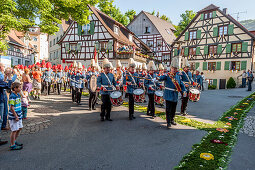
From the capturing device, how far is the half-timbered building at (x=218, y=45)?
80.4 feet

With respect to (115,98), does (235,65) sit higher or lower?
higher

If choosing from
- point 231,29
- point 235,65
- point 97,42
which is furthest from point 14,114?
point 231,29

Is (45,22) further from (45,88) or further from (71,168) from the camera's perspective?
(71,168)

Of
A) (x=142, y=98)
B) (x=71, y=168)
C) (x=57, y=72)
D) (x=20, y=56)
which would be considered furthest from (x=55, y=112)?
(x=20, y=56)

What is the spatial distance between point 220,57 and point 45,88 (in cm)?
2399

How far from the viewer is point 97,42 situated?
2836 cm

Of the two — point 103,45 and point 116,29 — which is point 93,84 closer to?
point 103,45

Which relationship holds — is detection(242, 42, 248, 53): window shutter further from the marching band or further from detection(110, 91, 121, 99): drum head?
detection(110, 91, 121, 99): drum head

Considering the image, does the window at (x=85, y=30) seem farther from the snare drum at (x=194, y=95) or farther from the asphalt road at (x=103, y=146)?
the snare drum at (x=194, y=95)

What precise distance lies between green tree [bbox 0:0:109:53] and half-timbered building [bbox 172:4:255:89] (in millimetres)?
13674

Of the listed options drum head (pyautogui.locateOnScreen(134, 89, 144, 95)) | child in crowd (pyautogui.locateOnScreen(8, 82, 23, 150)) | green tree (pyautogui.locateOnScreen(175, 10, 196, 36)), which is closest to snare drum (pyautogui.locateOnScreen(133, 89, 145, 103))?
drum head (pyautogui.locateOnScreen(134, 89, 144, 95))

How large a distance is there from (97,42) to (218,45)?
17992 millimetres

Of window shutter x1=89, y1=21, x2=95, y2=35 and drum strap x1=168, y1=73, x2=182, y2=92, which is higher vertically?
window shutter x1=89, y1=21, x2=95, y2=35

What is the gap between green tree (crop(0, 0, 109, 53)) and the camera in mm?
12312
